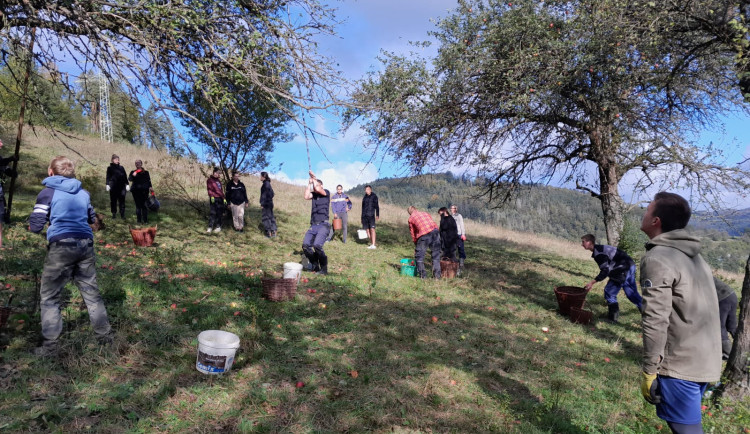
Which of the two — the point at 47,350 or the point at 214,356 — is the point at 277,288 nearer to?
the point at 214,356

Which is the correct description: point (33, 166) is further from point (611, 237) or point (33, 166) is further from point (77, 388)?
→ point (611, 237)

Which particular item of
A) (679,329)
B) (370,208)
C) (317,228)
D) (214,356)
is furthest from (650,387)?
(370,208)

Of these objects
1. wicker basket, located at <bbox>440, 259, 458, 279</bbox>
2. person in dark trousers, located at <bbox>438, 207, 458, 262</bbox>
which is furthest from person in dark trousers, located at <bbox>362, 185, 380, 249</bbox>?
wicker basket, located at <bbox>440, 259, 458, 279</bbox>

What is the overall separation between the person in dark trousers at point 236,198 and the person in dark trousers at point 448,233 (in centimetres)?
628

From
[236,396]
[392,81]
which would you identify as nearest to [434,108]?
[392,81]

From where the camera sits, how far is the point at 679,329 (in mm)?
2473

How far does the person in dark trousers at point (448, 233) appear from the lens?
1020 centimetres

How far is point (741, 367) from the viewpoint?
4406 millimetres

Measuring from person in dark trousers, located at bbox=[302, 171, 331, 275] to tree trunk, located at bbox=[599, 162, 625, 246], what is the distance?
835 cm

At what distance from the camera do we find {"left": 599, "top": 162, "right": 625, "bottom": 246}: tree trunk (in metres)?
11.2

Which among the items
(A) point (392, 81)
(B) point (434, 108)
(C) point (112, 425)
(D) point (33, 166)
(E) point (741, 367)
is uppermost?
(A) point (392, 81)

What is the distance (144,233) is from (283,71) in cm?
603

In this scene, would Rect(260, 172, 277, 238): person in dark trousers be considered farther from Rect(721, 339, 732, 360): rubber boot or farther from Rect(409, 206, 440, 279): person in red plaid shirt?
Rect(721, 339, 732, 360): rubber boot

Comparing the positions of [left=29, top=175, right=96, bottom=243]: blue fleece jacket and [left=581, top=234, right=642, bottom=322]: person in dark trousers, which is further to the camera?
[left=581, top=234, right=642, bottom=322]: person in dark trousers
